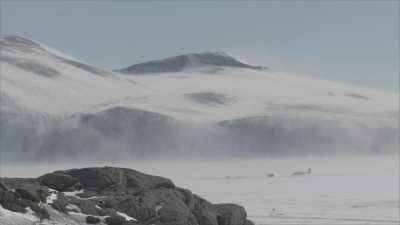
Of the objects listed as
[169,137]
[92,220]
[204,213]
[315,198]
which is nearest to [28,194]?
[92,220]

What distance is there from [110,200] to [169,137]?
14669 centimetres

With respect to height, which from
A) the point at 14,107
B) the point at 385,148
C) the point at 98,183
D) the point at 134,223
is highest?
the point at 14,107

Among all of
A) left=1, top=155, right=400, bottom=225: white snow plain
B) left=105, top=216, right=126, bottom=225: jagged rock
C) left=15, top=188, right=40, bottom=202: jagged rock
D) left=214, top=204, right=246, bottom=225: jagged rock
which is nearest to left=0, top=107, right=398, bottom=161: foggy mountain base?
left=1, top=155, right=400, bottom=225: white snow plain

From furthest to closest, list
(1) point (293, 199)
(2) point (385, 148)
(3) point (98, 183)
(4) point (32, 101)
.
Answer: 1. (4) point (32, 101)
2. (2) point (385, 148)
3. (1) point (293, 199)
4. (3) point (98, 183)

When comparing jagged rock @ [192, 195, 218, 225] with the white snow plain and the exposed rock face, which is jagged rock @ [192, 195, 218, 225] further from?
the white snow plain

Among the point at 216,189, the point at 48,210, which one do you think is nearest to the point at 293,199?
the point at 216,189

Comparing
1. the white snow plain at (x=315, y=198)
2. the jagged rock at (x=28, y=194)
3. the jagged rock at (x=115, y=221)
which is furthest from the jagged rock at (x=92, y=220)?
the white snow plain at (x=315, y=198)

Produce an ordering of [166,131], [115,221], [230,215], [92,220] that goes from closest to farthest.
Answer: [92,220] → [115,221] → [230,215] → [166,131]

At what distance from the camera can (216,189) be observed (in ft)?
229

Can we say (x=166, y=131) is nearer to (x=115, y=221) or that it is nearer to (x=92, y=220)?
(x=115, y=221)

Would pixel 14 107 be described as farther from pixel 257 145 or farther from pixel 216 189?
pixel 216 189

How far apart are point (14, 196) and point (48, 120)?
517 ft

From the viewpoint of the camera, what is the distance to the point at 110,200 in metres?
25.5

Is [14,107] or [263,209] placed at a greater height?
[14,107]
